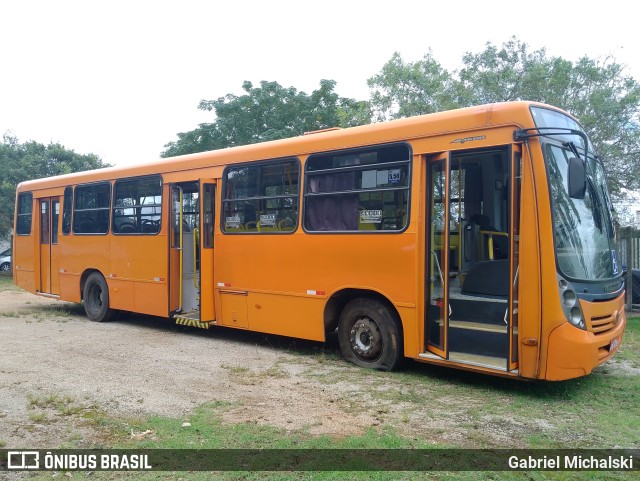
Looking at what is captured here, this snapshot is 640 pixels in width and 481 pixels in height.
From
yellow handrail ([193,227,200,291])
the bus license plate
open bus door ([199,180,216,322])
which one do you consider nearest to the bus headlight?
the bus license plate

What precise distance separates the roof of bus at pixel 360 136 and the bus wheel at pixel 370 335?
210cm

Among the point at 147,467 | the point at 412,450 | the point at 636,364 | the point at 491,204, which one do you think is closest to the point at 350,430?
the point at 412,450

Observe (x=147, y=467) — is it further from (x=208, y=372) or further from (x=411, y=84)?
(x=411, y=84)

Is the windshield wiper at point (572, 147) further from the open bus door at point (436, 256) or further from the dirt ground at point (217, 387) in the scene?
the dirt ground at point (217, 387)

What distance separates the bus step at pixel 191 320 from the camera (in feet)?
29.7

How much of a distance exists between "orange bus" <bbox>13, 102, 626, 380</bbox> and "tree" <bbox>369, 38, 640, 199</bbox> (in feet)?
28.9

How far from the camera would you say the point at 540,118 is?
584cm

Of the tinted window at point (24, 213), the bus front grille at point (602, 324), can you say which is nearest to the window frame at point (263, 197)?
the bus front grille at point (602, 324)

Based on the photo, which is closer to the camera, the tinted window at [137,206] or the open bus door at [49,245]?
the tinted window at [137,206]

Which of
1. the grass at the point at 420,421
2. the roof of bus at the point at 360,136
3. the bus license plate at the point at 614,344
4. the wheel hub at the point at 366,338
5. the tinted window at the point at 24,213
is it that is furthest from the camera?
the tinted window at the point at 24,213

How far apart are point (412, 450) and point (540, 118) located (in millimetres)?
3627

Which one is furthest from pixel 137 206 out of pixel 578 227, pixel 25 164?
pixel 25 164

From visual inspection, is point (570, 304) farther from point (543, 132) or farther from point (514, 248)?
point (543, 132)

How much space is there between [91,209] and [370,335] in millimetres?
7265
